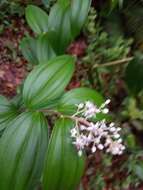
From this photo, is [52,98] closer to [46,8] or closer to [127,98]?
[127,98]

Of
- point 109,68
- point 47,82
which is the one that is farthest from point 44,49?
point 109,68

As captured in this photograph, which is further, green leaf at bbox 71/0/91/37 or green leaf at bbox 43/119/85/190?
green leaf at bbox 71/0/91/37

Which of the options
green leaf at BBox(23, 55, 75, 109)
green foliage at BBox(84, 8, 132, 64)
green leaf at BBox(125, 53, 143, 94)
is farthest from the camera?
green foliage at BBox(84, 8, 132, 64)

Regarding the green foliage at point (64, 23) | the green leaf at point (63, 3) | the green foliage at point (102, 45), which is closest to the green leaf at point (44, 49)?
the green foliage at point (64, 23)

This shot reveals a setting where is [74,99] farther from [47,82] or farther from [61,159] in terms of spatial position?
[61,159]

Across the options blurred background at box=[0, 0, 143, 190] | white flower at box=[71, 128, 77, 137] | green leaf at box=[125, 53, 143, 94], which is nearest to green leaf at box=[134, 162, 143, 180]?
blurred background at box=[0, 0, 143, 190]

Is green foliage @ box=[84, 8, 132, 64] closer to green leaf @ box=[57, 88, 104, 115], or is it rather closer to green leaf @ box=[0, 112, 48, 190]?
green leaf @ box=[57, 88, 104, 115]
